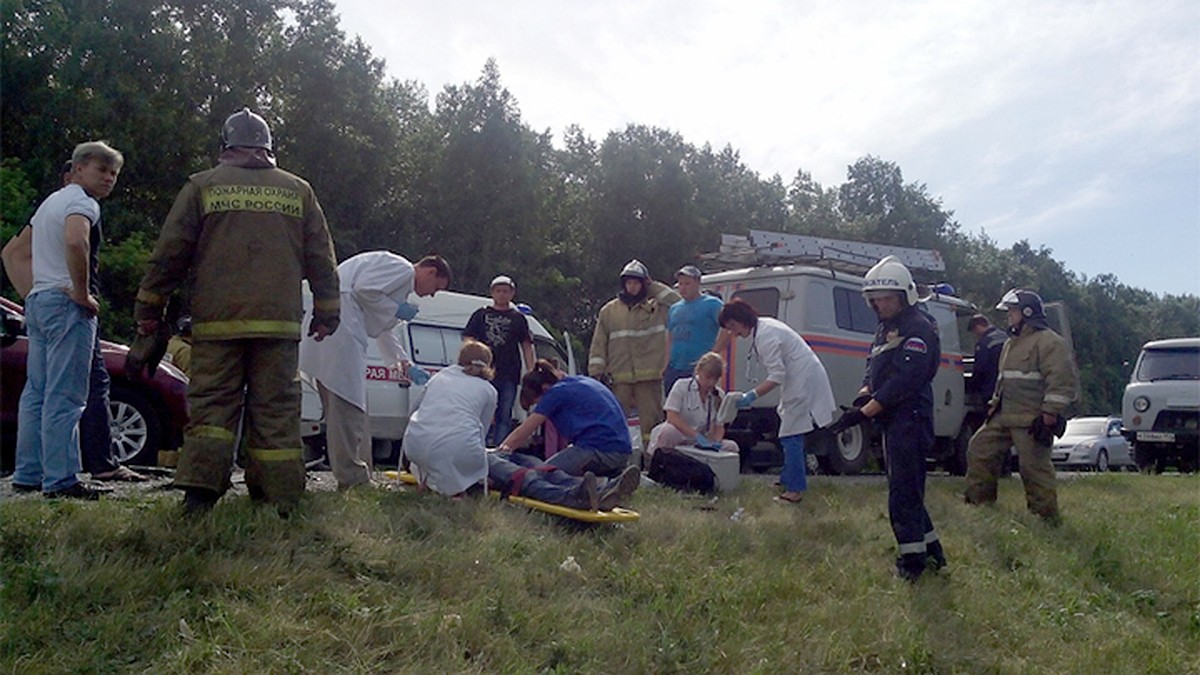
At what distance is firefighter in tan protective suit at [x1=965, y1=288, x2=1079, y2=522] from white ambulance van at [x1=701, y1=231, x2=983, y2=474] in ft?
7.46

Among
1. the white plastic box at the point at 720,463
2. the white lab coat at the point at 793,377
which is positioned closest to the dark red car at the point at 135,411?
the white plastic box at the point at 720,463

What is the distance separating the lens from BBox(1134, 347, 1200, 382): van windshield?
17438 millimetres

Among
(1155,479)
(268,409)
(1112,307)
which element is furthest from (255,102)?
(1112,307)

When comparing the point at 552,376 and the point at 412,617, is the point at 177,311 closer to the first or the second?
the point at 412,617

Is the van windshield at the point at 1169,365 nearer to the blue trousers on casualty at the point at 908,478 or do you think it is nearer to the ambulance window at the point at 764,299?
the ambulance window at the point at 764,299

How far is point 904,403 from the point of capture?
19.3 ft

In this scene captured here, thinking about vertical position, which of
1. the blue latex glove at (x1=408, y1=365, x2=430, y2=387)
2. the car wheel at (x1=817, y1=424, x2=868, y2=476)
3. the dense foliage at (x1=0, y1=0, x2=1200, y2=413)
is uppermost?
the dense foliage at (x1=0, y1=0, x2=1200, y2=413)

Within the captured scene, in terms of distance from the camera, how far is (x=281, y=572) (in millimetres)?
4137

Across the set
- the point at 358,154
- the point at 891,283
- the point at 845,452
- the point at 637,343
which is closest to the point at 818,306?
the point at 845,452

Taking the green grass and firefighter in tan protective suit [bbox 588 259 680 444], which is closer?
the green grass

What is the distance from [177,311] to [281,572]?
158cm

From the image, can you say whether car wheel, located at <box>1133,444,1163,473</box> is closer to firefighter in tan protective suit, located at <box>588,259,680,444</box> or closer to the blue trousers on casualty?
firefighter in tan protective suit, located at <box>588,259,680,444</box>

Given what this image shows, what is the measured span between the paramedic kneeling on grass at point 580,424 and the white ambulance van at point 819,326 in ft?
14.2

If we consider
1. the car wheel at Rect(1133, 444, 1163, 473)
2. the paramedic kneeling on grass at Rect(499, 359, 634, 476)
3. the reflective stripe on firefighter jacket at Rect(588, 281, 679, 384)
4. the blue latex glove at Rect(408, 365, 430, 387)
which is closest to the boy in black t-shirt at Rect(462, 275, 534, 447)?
Answer: the reflective stripe on firefighter jacket at Rect(588, 281, 679, 384)
